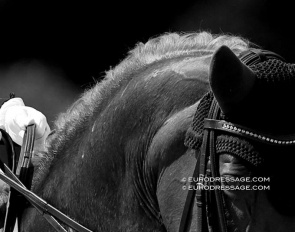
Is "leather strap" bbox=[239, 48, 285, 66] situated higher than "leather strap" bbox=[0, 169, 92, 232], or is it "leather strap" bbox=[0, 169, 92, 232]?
"leather strap" bbox=[239, 48, 285, 66]

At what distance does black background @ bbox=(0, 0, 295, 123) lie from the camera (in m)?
5.26

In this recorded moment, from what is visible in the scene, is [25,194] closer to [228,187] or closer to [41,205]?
[41,205]

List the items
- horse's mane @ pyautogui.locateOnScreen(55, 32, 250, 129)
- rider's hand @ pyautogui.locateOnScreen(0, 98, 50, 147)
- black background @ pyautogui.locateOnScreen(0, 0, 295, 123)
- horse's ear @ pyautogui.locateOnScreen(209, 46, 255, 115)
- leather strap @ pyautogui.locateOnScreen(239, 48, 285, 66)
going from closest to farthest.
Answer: horse's ear @ pyautogui.locateOnScreen(209, 46, 255, 115), leather strap @ pyautogui.locateOnScreen(239, 48, 285, 66), horse's mane @ pyautogui.locateOnScreen(55, 32, 250, 129), rider's hand @ pyautogui.locateOnScreen(0, 98, 50, 147), black background @ pyautogui.locateOnScreen(0, 0, 295, 123)

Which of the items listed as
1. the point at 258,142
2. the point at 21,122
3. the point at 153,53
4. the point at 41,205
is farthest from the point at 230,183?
the point at 21,122

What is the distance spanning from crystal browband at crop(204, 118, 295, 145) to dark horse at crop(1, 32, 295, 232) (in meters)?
0.02

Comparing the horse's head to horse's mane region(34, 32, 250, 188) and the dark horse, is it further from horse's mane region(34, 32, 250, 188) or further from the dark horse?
horse's mane region(34, 32, 250, 188)

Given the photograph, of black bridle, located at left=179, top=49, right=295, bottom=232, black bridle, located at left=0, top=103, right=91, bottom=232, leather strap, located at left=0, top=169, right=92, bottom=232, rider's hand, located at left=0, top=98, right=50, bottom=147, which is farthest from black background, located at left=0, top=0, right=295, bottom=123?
black bridle, located at left=179, top=49, right=295, bottom=232

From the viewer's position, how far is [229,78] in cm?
140

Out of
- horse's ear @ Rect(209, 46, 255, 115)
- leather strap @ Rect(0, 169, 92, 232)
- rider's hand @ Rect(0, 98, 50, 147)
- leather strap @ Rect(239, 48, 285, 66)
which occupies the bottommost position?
leather strap @ Rect(0, 169, 92, 232)

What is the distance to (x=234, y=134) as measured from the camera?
148cm

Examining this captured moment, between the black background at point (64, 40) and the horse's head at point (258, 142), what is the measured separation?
12.0 feet

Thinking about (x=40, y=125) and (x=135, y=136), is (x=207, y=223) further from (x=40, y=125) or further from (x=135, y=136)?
(x=40, y=125)

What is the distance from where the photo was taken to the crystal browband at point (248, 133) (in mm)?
1431

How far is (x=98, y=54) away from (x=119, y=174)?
11.9ft
